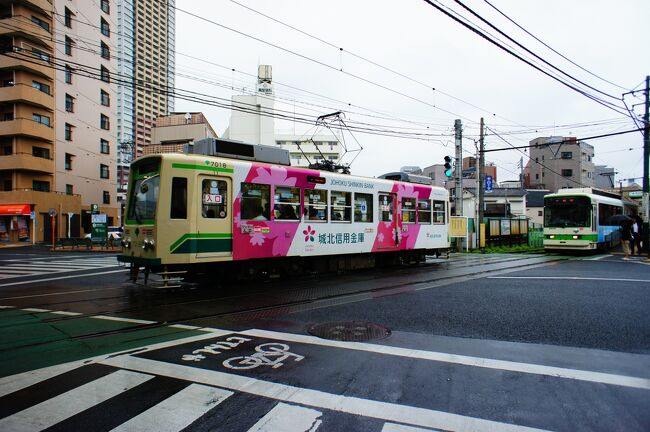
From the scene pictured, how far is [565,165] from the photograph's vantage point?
204 feet

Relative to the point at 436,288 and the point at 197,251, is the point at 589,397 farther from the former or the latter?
the point at 197,251

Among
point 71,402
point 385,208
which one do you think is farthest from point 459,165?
point 71,402

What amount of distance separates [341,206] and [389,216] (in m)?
2.48

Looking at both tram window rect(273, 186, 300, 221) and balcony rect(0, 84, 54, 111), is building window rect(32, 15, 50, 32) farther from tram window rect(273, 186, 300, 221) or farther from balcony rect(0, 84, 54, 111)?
tram window rect(273, 186, 300, 221)

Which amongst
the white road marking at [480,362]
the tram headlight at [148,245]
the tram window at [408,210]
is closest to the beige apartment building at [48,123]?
the tram headlight at [148,245]

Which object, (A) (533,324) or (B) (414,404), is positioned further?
(A) (533,324)

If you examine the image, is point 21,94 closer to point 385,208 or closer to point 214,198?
point 214,198

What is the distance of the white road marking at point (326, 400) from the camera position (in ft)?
10.6

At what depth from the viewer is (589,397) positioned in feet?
12.3

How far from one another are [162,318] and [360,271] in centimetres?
790

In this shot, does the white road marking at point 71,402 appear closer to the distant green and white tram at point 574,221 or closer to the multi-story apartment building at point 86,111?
the distant green and white tram at point 574,221

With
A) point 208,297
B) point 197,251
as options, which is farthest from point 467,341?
point 197,251

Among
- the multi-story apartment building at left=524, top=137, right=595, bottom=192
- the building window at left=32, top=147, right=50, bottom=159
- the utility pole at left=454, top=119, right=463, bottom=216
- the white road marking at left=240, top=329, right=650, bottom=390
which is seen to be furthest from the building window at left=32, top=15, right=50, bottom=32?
the multi-story apartment building at left=524, top=137, right=595, bottom=192

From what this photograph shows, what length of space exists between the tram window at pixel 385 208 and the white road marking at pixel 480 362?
348 inches
